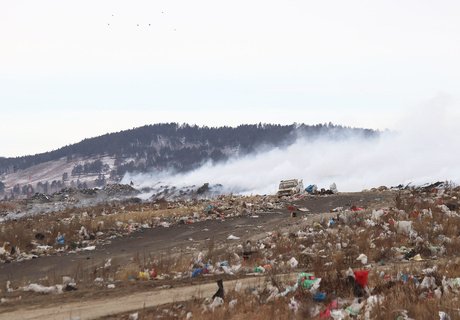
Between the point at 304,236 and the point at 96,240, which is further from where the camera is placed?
the point at 96,240

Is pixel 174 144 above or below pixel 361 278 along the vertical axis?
below

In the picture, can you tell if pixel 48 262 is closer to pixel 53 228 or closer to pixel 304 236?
pixel 53 228

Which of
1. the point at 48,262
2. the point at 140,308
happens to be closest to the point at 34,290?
the point at 140,308

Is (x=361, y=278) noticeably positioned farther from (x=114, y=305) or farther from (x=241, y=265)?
(x=241, y=265)

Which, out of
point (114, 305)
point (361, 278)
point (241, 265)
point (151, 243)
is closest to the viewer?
point (361, 278)

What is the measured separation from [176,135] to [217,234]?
165 meters

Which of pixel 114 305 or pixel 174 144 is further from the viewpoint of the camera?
pixel 174 144

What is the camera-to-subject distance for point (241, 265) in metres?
11.0

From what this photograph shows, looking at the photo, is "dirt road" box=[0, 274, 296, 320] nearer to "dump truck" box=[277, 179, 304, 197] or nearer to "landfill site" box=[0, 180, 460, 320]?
"landfill site" box=[0, 180, 460, 320]

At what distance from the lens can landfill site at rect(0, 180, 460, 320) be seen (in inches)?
262

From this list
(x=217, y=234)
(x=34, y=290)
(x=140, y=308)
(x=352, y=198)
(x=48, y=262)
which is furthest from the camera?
(x=352, y=198)

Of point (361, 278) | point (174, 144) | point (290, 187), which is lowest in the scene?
point (290, 187)

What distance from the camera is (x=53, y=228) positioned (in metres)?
17.5

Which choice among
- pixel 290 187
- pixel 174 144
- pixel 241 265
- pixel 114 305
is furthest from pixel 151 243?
pixel 174 144
